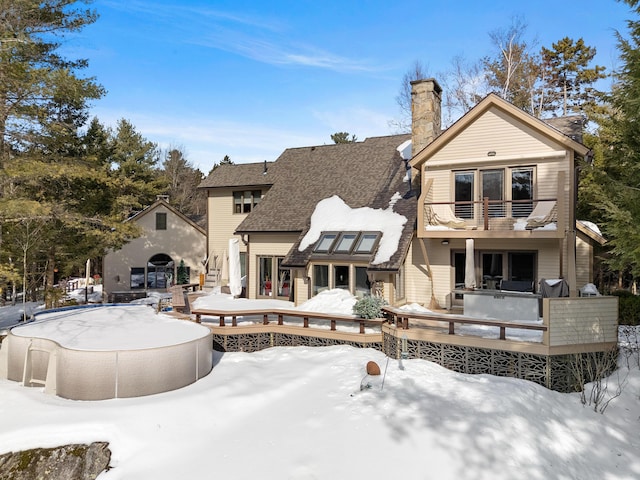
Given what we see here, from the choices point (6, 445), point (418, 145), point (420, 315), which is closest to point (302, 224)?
point (418, 145)

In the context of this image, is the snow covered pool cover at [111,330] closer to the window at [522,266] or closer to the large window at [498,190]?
the large window at [498,190]

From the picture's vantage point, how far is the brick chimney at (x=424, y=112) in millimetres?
16125

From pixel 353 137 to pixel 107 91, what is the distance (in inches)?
1178

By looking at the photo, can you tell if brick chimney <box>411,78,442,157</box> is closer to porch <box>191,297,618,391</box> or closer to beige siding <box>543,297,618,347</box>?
porch <box>191,297,618,391</box>

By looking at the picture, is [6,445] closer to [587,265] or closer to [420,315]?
[420,315]

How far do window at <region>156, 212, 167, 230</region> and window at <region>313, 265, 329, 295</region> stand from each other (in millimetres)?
14985

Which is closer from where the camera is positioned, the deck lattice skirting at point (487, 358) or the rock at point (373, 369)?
the deck lattice skirting at point (487, 358)

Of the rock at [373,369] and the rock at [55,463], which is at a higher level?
the rock at [373,369]

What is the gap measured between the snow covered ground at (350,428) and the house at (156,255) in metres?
16.4

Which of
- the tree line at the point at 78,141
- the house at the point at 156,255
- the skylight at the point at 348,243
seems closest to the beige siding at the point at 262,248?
the skylight at the point at 348,243

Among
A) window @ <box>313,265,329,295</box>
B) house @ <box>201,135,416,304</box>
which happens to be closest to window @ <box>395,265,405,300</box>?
house @ <box>201,135,416,304</box>

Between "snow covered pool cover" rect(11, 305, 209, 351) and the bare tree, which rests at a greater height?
the bare tree

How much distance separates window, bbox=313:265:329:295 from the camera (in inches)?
617

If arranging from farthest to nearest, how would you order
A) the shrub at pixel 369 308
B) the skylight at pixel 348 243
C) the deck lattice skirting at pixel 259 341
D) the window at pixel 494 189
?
1. the skylight at pixel 348 243
2. the window at pixel 494 189
3. the deck lattice skirting at pixel 259 341
4. the shrub at pixel 369 308
